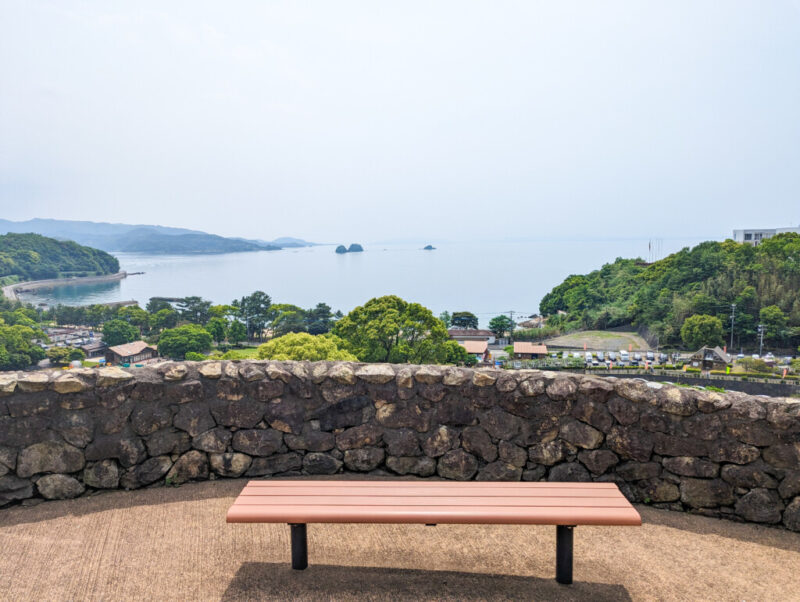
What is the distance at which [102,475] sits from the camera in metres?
3.68

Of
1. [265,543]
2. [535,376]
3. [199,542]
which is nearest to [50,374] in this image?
[199,542]

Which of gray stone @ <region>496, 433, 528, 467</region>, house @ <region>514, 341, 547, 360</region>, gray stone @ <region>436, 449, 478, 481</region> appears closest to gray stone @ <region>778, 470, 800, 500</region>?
gray stone @ <region>496, 433, 528, 467</region>

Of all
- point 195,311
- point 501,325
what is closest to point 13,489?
point 501,325

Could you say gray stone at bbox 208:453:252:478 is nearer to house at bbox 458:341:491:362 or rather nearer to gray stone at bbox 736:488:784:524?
gray stone at bbox 736:488:784:524

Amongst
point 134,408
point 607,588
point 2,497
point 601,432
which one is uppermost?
point 134,408

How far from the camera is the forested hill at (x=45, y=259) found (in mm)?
120500

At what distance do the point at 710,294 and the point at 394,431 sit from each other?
79.7 m

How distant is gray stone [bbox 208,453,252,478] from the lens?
3846 millimetres

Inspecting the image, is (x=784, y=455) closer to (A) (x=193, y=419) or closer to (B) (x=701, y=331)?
(A) (x=193, y=419)

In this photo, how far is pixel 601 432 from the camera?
3693mm

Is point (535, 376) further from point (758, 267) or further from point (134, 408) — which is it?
point (758, 267)

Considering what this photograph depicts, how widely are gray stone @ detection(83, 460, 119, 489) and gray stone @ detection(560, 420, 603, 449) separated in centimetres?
307

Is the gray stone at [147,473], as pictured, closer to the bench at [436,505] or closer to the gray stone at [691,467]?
the bench at [436,505]

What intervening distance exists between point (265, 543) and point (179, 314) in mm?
85974
